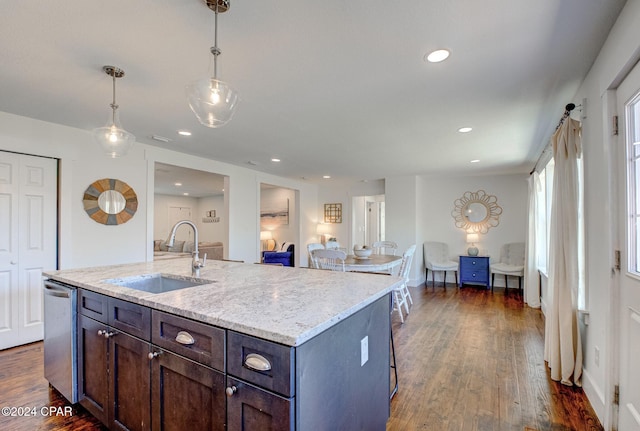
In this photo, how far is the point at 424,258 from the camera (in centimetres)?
657

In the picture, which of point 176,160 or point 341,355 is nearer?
point 341,355

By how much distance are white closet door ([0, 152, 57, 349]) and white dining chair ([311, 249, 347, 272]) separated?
9.49 feet

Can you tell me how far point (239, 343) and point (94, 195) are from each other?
343 cm

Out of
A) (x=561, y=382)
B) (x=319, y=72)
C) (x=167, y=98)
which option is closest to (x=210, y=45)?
(x=319, y=72)

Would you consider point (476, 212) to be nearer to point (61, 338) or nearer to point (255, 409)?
point (255, 409)

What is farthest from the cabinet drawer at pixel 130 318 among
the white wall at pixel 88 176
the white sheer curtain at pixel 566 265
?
the white sheer curtain at pixel 566 265

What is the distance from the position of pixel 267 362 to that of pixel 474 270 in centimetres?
592

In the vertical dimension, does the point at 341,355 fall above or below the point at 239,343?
below

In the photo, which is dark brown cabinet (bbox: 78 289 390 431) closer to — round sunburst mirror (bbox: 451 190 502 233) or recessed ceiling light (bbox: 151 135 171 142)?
recessed ceiling light (bbox: 151 135 171 142)

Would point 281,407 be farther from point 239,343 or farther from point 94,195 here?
point 94,195

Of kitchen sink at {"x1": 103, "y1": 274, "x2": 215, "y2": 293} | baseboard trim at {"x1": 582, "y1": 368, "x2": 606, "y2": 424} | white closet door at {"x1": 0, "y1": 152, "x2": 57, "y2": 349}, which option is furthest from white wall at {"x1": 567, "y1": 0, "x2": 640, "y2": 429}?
white closet door at {"x1": 0, "y1": 152, "x2": 57, "y2": 349}

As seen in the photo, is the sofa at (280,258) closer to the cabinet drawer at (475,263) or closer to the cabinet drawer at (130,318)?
the cabinet drawer at (475,263)

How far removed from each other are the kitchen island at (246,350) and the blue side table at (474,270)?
4834mm

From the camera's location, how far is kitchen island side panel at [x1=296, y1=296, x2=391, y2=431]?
1035mm
